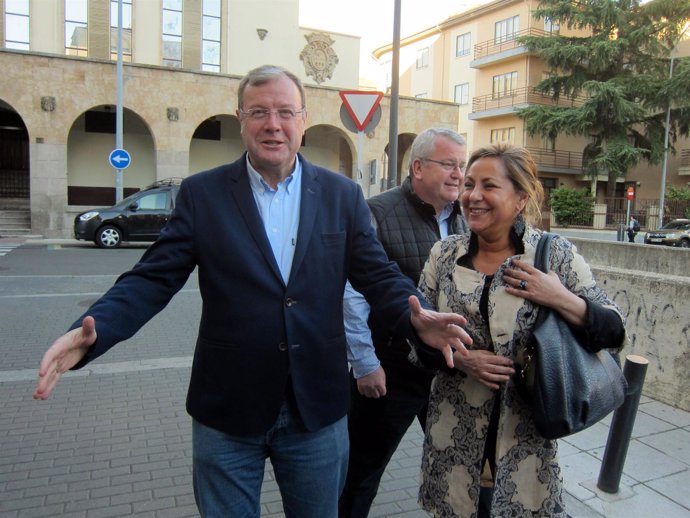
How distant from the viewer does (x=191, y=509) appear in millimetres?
3438

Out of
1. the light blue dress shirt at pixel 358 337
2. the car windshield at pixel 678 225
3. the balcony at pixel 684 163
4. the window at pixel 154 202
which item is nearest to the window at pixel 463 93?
the balcony at pixel 684 163

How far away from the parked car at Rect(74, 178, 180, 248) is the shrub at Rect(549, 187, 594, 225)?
A: 25442 millimetres

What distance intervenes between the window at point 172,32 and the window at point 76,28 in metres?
3.41

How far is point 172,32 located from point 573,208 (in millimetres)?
24861

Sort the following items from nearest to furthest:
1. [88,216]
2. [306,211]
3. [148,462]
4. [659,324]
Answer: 1. [306,211]
2. [148,462]
3. [659,324]
4. [88,216]

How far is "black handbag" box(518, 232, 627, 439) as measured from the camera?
207 centimetres

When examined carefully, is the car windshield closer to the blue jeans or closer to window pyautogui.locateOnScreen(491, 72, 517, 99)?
window pyautogui.locateOnScreen(491, 72, 517, 99)

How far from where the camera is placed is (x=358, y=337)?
279 cm

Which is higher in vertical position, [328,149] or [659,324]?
[328,149]

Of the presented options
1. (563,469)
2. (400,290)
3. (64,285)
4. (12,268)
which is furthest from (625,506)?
(12,268)

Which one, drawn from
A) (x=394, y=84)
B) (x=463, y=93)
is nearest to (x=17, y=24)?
(x=394, y=84)

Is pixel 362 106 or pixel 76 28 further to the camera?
pixel 76 28

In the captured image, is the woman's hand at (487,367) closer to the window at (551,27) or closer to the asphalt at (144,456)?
the asphalt at (144,456)

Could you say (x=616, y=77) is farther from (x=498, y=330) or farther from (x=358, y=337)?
(x=498, y=330)
